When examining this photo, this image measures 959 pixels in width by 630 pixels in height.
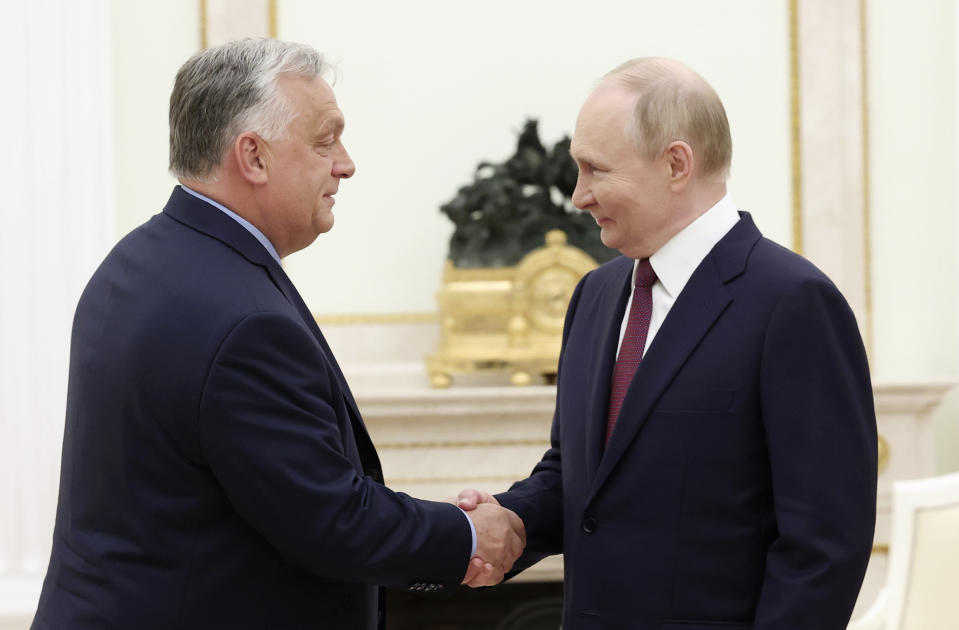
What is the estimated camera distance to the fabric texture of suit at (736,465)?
1666 mm

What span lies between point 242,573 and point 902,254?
13.1 ft

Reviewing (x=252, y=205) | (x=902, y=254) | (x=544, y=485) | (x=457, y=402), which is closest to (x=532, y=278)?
(x=457, y=402)

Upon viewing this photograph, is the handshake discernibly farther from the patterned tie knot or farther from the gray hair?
the gray hair

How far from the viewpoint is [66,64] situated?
4.38 meters

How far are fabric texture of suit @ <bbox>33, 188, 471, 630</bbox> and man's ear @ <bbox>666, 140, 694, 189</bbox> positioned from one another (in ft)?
2.23

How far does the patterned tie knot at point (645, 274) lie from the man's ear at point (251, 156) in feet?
2.28

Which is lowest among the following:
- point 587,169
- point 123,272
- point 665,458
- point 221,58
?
point 665,458

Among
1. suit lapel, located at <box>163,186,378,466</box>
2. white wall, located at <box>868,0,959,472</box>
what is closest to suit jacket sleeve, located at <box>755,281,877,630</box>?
suit lapel, located at <box>163,186,378,466</box>

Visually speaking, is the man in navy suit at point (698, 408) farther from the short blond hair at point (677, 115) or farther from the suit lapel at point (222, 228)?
the suit lapel at point (222, 228)

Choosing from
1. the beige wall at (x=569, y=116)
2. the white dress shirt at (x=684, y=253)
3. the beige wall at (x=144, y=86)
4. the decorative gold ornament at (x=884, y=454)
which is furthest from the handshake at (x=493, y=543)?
the beige wall at (x=144, y=86)

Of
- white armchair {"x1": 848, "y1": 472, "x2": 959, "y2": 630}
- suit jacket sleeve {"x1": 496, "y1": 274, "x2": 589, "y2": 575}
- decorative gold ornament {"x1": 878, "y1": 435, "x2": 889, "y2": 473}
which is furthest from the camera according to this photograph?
decorative gold ornament {"x1": 878, "y1": 435, "x2": 889, "y2": 473}

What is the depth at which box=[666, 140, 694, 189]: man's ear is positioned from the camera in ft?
6.13

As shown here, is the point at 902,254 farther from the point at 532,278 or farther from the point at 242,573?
the point at 242,573

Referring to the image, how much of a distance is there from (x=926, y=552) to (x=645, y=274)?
5.39 ft
